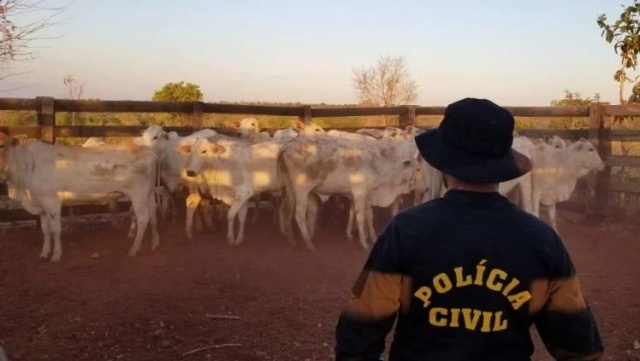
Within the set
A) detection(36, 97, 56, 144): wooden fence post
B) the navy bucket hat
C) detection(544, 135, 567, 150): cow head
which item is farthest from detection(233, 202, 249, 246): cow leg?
the navy bucket hat

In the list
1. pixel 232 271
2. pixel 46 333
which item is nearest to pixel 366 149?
pixel 232 271

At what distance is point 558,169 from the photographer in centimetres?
1330

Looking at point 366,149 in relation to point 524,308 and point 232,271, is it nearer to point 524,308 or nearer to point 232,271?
point 232,271

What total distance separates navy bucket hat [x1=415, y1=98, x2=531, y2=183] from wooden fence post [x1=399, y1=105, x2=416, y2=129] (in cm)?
1384

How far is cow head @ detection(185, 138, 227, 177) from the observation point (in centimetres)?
1209

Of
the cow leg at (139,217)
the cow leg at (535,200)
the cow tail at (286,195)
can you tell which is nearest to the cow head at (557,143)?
the cow leg at (535,200)

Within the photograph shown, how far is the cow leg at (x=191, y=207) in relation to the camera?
480 inches

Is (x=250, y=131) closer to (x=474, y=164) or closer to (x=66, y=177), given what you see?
(x=66, y=177)

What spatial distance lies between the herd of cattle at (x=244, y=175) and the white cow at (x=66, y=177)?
0.01 m

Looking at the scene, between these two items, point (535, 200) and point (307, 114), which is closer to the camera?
→ point (535, 200)

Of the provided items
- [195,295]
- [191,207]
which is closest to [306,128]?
[191,207]

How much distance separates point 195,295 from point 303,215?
3.55 m

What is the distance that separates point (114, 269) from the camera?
9.82 meters

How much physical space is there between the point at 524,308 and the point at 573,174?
450 inches
